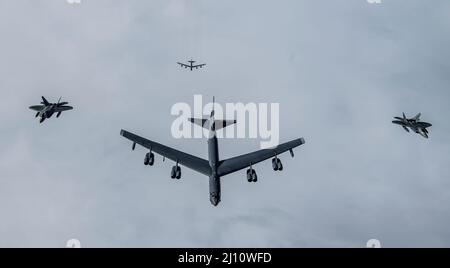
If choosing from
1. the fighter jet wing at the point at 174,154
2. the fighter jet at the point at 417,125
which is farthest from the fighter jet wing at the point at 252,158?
the fighter jet at the point at 417,125

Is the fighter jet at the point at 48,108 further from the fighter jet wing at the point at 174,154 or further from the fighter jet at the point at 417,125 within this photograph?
the fighter jet at the point at 417,125

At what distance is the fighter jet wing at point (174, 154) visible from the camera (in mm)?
90875

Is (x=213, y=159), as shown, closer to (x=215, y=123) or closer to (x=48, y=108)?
(x=215, y=123)

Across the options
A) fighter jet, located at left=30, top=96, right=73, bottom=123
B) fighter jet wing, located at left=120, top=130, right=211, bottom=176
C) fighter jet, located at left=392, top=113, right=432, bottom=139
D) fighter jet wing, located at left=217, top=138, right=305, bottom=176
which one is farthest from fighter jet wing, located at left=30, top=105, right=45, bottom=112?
fighter jet, located at left=392, top=113, right=432, bottom=139

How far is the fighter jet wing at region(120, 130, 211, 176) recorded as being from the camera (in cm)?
9088

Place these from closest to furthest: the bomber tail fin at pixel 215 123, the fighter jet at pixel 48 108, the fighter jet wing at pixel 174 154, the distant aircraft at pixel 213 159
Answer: the distant aircraft at pixel 213 159
the fighter jet wing at pixel 174 154
the bomber tail fin at pixel 215 123
the fighter jet at pixel 48 108

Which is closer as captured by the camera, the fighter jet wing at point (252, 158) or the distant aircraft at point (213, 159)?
the distant aircraft at point (213, 159)

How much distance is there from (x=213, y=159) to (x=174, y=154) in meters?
8.27
